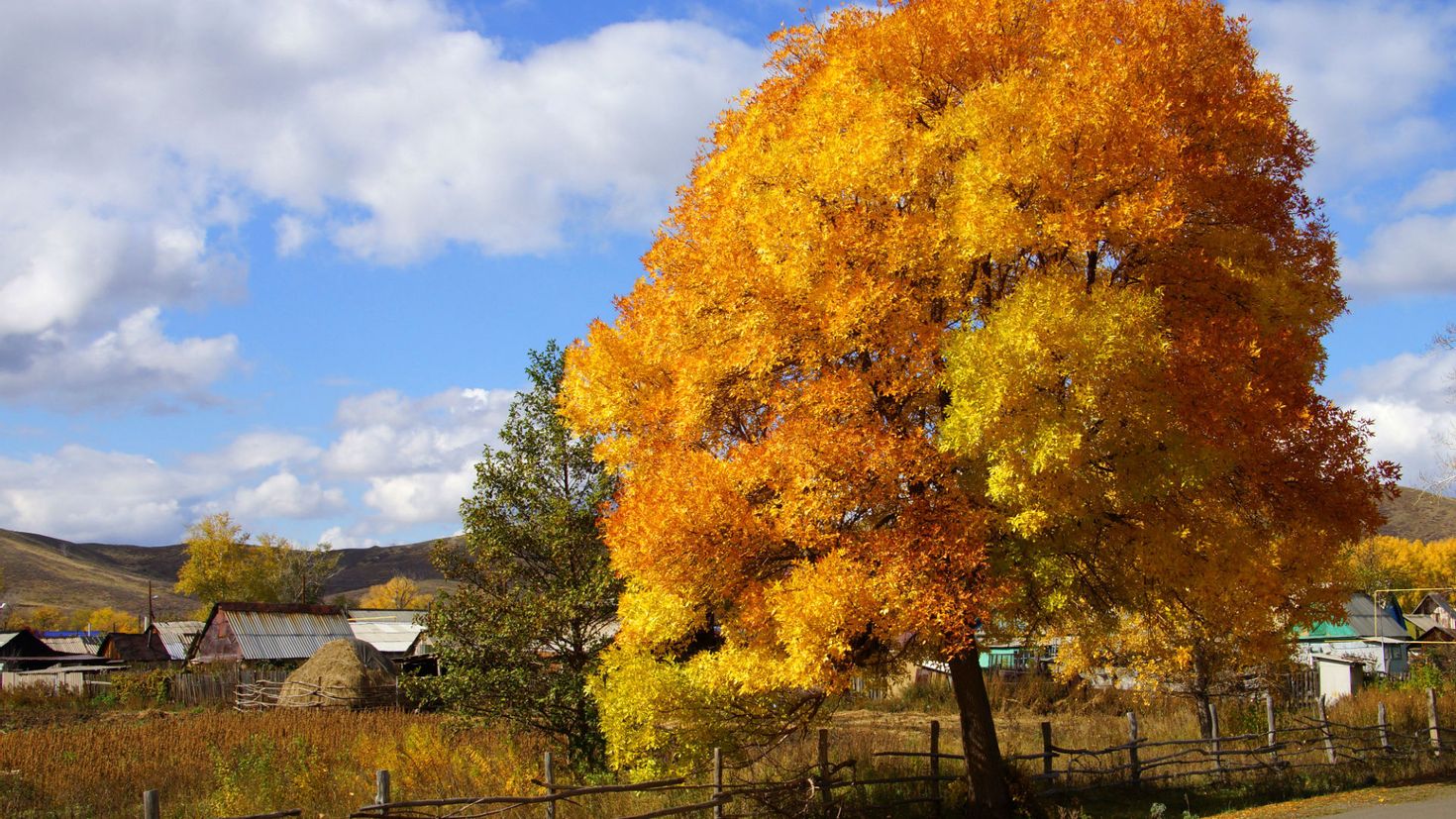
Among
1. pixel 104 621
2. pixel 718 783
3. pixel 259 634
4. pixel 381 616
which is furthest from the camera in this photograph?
pixel 104 621

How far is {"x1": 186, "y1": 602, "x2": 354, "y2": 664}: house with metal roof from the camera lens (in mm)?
50438

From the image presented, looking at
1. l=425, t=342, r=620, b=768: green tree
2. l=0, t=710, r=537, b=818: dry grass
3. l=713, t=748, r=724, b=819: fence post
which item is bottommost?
l=0, t=710, r=537, b=818: dry grass

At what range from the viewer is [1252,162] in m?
14.5

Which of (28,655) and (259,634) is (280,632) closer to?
(259,634)

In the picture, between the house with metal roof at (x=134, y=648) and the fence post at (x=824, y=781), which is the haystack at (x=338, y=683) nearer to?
the fence post at (x=824, y=781)

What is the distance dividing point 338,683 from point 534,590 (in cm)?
2382

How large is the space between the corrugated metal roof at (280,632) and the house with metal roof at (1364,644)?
46.0 meters

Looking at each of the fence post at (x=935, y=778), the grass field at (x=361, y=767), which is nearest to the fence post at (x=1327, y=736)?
the grass field at (x=361, y=767)

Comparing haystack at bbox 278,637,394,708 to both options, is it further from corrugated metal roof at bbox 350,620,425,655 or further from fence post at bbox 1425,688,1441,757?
fence post at bbox 1425,688,1441,757

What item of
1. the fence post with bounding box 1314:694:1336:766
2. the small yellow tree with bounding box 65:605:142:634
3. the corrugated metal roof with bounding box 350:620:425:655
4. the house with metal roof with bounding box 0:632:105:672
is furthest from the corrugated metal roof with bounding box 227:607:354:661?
the small yellow tree with bounding box 65:605:142:634

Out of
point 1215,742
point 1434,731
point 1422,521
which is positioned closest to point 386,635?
point 1215,742

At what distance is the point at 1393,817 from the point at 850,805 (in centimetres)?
761

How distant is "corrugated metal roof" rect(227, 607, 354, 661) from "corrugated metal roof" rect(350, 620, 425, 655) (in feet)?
16.5

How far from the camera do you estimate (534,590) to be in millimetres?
19891
